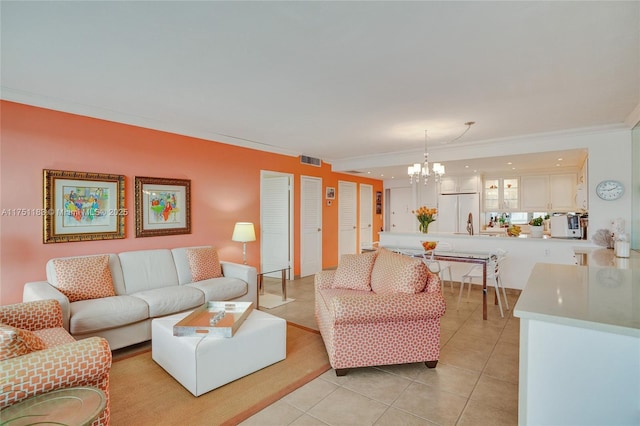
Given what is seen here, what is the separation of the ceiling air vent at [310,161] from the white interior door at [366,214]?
170 centimetres

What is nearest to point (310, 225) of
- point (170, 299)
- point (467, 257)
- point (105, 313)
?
point (467, 257)

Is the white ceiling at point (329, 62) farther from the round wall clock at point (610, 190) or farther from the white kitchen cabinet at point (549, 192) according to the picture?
the white kitchen cabinet at point (549, 192)

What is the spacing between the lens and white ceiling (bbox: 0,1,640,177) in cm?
179

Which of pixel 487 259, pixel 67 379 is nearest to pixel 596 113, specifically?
pixel 487 259

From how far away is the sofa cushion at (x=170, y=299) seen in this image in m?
3.13

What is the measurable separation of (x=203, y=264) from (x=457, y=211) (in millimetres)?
5427

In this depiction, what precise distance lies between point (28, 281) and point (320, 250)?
4.45 meters

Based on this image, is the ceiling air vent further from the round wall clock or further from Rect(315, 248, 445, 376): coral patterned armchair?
the round wall clock

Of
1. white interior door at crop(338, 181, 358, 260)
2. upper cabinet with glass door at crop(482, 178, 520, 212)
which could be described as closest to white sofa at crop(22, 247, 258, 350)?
white interior door at crop(338, 181, 358, 260)

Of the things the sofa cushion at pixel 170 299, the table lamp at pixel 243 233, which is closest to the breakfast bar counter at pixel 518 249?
the table lamp at pixel 243 233

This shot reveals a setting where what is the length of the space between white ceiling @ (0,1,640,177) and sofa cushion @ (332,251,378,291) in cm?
158

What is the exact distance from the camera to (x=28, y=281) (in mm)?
3072

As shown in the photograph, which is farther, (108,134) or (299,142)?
(299,142)

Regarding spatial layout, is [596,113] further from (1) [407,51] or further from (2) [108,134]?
(2) [108,134]
